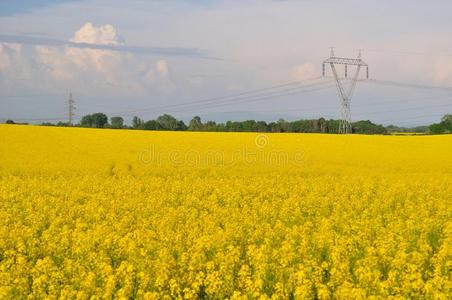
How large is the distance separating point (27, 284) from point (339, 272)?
14.6ft

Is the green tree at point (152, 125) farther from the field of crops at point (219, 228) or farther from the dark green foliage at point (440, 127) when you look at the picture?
the field of crops at point (219, 228)

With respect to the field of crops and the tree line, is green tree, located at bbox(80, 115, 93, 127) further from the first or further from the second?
the field of crops

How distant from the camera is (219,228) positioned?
10.7m

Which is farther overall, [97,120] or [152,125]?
[97,120]

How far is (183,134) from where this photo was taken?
36969mm
